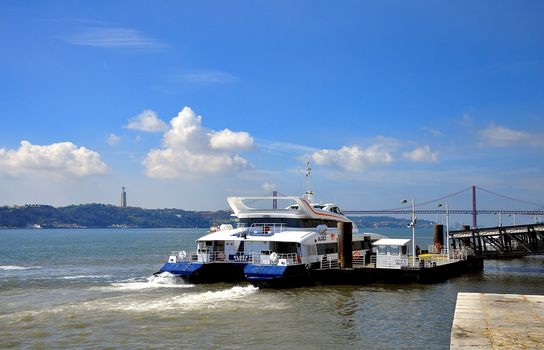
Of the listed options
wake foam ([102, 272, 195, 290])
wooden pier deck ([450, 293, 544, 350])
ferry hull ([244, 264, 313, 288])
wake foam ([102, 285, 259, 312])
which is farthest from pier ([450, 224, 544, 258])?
wake foam ([102, 272, 195, 290])

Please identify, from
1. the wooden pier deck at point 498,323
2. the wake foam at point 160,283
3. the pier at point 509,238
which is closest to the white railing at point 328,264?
the wake foam at point 160,283

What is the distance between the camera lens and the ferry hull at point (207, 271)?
120ft

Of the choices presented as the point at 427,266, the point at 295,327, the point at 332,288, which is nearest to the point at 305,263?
the point at 332,288

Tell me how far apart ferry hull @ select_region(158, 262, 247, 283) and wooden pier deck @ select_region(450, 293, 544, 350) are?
1792cm

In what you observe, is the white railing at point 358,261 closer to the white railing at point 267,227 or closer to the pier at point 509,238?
the white railing at point 267,227

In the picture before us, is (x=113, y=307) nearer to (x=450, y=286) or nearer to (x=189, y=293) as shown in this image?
(x=189, y=293)

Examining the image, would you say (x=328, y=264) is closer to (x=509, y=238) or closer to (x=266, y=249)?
(x=266, y=249)

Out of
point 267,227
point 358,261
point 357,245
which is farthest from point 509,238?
point 267,227

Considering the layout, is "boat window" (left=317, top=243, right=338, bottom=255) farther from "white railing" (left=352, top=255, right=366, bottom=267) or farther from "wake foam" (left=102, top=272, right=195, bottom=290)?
"wake foam" (left=102, top=272, right=195, bottom=290)

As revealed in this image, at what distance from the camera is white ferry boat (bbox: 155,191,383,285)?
35594 mm

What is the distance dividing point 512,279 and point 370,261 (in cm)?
1150

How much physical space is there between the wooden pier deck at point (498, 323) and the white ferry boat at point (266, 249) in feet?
45.8

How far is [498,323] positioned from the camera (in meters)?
18.2

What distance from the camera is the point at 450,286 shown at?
38.2 m
